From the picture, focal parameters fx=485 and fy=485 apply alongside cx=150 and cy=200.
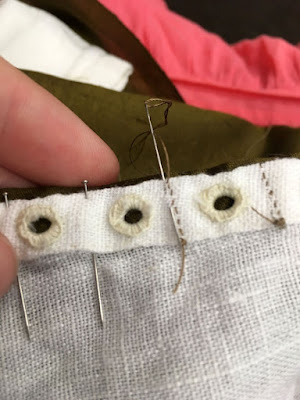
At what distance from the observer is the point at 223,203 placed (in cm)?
62

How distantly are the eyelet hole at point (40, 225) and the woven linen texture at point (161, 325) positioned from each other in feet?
0.13

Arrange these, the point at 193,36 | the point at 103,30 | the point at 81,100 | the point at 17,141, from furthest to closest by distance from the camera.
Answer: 1. the point at 193,36
2. the point at 103,30
3. the point at 81,100
4. the point at 17,141

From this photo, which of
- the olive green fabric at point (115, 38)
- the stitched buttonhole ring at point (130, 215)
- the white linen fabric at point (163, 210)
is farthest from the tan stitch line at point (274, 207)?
the olive green fabric at point (115, 38)

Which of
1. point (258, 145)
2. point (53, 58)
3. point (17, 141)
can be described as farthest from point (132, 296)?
point (53, 58)

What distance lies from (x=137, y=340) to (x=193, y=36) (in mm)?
725

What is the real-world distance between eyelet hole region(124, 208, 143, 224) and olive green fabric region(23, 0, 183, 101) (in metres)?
0.37

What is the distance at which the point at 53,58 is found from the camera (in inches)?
35.9

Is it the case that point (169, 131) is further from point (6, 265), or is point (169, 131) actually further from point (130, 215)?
point (6, 265)

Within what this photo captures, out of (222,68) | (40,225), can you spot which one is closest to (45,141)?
A: (40,225)

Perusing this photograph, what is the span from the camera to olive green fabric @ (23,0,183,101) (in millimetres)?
920

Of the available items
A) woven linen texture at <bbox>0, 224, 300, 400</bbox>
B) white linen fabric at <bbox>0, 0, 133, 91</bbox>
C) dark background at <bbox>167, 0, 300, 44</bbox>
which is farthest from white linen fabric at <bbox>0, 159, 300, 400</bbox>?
dark background at <bbox>167, 0, 300, 44</bbox>

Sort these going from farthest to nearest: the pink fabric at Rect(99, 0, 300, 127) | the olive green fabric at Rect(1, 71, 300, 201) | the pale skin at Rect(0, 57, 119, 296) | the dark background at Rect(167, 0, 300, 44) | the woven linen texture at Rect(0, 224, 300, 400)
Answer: the dark background at Rect(167, 0, 300, 44) → the pink fabric at Rect(99, 0, 300, 127) → the olive green fabric at Rect(1, 71, 300, 201) → the pale skin at Rect(0, 57, 119, 296) → the woven linen texture at Rect(0, 224, 300, 400)

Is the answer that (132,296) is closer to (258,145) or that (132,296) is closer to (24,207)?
(24,207)

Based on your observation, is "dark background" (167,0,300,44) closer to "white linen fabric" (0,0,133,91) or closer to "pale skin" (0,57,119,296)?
"white linen fabric" (0,0,133,91)
